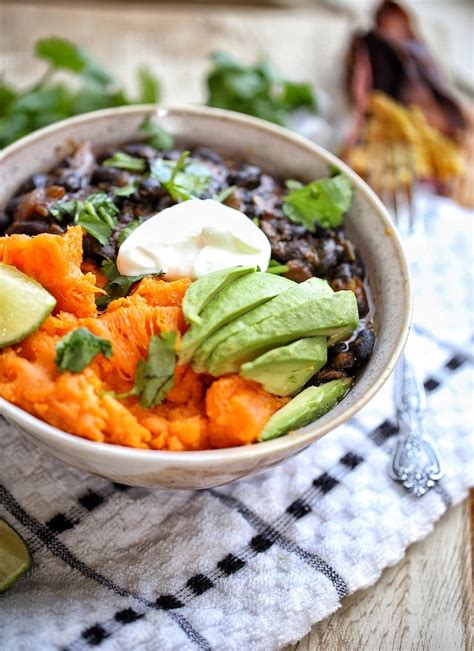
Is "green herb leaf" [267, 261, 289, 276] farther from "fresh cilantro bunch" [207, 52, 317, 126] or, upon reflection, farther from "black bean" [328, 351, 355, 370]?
"fresh cilantro bunch" [207, 52, 317, 126]

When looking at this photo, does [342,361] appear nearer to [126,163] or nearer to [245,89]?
[126,163]

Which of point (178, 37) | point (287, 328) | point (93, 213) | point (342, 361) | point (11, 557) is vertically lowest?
point (11, 557)

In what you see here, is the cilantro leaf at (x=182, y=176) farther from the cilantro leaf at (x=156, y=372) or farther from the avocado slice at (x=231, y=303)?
the cilantro leaf at (x=156, y=372)

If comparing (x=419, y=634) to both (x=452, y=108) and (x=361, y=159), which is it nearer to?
(x=361, y=159)

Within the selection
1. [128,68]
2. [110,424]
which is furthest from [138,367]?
[128,68]


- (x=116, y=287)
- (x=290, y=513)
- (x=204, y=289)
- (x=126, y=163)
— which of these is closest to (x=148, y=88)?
(x=126, y=163)

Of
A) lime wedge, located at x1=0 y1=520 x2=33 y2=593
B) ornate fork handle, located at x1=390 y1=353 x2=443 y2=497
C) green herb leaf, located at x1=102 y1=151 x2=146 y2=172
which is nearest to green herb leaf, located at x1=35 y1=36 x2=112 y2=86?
green herb leaf, located at x1=102 y1=151 x2=146 y2=172

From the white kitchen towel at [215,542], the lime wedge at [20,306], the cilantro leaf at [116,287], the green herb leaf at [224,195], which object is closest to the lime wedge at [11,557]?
the white kitchen towel at [215,542]
